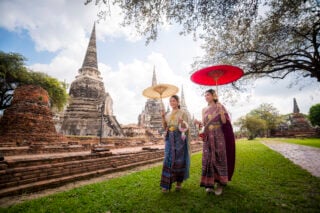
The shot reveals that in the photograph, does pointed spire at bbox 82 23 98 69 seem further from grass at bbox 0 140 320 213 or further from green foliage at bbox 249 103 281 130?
green foliage at bbox 249 103 281 130

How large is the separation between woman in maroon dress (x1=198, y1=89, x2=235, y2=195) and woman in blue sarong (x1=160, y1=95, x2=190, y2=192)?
0.40 meters

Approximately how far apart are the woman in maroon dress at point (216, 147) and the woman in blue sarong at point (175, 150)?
396 mm

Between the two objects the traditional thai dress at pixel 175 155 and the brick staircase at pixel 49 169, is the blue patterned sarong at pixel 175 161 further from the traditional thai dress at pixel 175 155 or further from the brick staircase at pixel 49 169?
the brick staircase at pixel 49 169

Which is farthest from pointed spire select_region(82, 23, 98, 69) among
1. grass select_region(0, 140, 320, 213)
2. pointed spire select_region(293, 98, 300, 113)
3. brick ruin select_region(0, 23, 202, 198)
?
pointed spire select_region(293, 98, 300, 113)

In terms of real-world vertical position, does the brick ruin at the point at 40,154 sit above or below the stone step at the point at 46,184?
above

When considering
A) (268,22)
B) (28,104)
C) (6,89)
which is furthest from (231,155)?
(6,89)

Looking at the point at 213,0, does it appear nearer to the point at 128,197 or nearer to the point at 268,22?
the point at 268,22

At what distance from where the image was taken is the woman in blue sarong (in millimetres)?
3379

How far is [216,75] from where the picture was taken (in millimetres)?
3602

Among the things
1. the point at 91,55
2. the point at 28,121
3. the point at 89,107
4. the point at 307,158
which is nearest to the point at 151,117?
the point at 89,107

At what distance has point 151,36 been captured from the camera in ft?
15.5

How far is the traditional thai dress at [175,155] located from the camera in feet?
11.1

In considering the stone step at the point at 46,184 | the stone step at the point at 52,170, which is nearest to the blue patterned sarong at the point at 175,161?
the stone step at the point at 46,184

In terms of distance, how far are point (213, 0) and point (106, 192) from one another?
550cm
